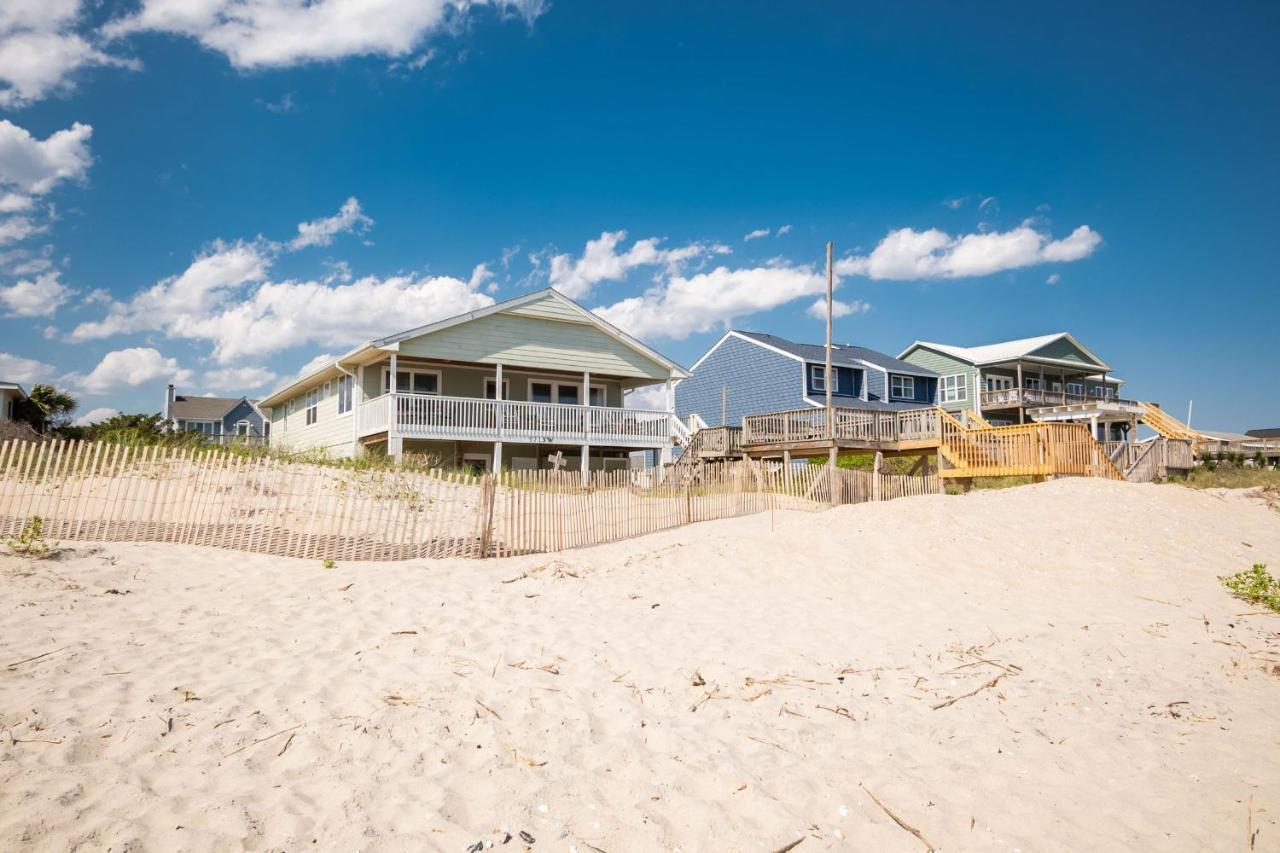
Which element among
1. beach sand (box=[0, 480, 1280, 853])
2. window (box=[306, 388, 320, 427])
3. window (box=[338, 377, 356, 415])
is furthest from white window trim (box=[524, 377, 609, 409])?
beach sand (box=[0, 480, 1280, 853])

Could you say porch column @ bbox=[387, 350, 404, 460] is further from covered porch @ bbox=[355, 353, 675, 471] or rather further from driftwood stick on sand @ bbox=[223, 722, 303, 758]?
driftwood stick on sand @ bbox=[223, 722, 303, 758]

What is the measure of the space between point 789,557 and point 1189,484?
20682mm

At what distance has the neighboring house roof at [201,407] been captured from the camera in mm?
59844

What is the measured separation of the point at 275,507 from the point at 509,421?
1338cm

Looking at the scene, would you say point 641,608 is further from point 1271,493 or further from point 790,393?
point 790,393

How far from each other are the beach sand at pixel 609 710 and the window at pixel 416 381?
15316 millimetres

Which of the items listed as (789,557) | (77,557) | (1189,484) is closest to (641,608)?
(789,557)

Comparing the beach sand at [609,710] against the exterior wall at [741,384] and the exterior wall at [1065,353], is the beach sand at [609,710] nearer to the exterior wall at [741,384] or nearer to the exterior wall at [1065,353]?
the exterior wall at [741,384]

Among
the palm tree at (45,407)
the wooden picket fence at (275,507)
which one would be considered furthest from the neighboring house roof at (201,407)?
the wooden picket fence at (275,507)

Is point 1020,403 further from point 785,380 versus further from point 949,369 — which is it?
point 785,380

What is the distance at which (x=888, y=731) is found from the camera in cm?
545

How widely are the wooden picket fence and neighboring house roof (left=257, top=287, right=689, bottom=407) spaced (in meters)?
10.0

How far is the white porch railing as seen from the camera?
21.4 metres

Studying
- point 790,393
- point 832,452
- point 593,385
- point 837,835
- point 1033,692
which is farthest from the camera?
point 790,393
